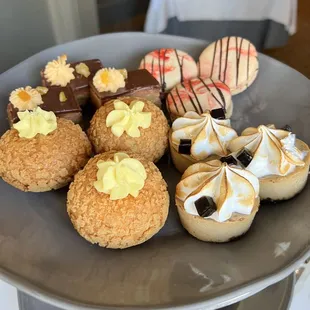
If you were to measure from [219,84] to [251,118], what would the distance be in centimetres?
14

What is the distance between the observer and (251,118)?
1.51 metres

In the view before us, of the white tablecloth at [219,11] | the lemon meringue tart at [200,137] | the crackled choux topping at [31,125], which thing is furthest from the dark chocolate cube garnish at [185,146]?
the white tablecloth at [219,11]

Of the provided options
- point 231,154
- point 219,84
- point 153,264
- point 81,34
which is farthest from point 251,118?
point 81,34

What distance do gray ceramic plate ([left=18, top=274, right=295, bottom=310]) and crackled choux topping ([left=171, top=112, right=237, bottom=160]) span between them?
0.36 m

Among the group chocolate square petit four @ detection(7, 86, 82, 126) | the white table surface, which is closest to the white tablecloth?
chocolate square petit four @ detection(7, 86, 82, 126)

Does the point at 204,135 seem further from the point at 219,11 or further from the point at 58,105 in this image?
the point at 219,11

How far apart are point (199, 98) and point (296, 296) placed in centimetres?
60

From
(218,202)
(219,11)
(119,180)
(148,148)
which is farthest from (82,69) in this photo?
(219,11)

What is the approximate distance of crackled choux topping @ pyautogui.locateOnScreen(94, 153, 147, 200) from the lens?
1122 millimetres

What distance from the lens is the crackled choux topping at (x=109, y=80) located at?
57.2 inches

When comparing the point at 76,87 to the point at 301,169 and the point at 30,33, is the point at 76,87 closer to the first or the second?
the point at 30,33

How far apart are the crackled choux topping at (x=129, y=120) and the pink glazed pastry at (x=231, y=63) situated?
352 millimetres

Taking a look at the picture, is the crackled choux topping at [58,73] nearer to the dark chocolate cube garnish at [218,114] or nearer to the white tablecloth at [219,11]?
the dark chocolate cube garnish at [218,114]

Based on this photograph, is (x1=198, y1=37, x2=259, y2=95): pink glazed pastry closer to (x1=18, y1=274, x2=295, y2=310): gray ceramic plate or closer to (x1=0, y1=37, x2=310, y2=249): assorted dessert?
(x1=0, y1=37, x2=310, y2=249): assorted dessert
